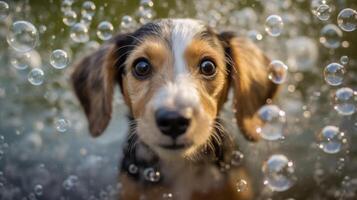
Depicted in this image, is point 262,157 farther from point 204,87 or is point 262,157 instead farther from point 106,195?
point 204,87

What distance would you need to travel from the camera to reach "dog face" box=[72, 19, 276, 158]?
7.77ft

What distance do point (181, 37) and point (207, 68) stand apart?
0.18 metres

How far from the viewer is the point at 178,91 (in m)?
2.40

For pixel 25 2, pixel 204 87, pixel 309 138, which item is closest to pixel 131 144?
pixel 204 87

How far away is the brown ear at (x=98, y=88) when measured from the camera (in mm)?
2893

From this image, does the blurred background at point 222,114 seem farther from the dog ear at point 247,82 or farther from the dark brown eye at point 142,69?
the dark brown eye at point 142,69

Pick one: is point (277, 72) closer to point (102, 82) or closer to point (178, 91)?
point (178, 91)

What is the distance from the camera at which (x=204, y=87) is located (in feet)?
8.55

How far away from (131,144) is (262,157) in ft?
3.56

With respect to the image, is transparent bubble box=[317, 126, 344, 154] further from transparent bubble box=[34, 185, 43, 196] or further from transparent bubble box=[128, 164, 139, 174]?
transparent bubble box=[34, 185, 43, 196]

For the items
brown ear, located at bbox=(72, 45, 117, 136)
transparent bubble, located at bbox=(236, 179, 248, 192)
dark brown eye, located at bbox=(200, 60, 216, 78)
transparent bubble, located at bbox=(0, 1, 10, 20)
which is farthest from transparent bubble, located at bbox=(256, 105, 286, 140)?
transparent bubble, located at bbox=(0, 1, 10, 20)

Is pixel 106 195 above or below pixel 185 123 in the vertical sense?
below

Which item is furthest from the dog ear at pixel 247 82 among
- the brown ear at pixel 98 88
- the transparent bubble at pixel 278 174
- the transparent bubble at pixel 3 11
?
the transparent bubble at pixel 3 11

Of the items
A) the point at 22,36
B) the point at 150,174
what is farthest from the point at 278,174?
the point at 22,36
